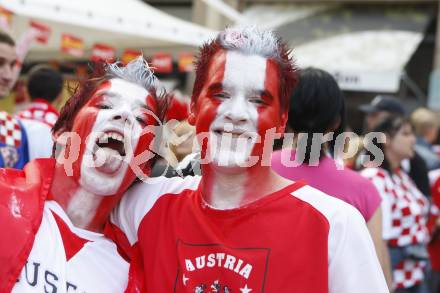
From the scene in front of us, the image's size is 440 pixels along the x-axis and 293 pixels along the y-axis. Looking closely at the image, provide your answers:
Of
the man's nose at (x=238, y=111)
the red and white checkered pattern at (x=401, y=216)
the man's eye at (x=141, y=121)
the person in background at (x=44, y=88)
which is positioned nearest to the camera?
the man's nose at (x=238, y=111)

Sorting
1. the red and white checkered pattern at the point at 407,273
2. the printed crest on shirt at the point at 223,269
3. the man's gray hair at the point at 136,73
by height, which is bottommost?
the red and white checkered pattern at the point at 407,273

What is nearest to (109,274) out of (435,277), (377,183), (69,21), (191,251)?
(191,251)

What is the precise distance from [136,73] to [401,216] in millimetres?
1978

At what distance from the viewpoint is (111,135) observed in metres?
1.86

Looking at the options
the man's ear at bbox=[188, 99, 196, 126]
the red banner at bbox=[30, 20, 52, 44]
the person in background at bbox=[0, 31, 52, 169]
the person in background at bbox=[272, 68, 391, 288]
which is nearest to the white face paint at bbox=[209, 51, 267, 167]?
the man's ear at bbox=[188, 99, 196, 126]

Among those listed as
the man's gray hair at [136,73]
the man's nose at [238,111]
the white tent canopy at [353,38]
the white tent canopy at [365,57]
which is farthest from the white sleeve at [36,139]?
the white tent canopy at [365,57]

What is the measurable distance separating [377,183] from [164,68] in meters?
4.70

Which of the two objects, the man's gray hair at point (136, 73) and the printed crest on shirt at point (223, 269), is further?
the man's gray hair at point (136, 73)

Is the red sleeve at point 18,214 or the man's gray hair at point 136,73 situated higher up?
the man's gray hair at point 136,73

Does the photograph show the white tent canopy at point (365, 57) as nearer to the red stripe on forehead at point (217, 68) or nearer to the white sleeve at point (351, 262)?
the red stripe on forehead at point (217, 68)

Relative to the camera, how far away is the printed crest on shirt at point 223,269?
157 cm

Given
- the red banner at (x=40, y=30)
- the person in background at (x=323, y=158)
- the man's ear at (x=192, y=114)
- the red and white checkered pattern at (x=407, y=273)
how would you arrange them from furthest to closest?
the red banner at (x=40, y=30) → the red and white checkered pattern at (x=407, y=273) → the person in background at (x=323, y=158) → the man's ear at (x=192, y=114)

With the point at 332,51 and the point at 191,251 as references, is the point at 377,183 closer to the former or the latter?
the point at 191,251

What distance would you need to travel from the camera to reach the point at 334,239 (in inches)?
62.1
